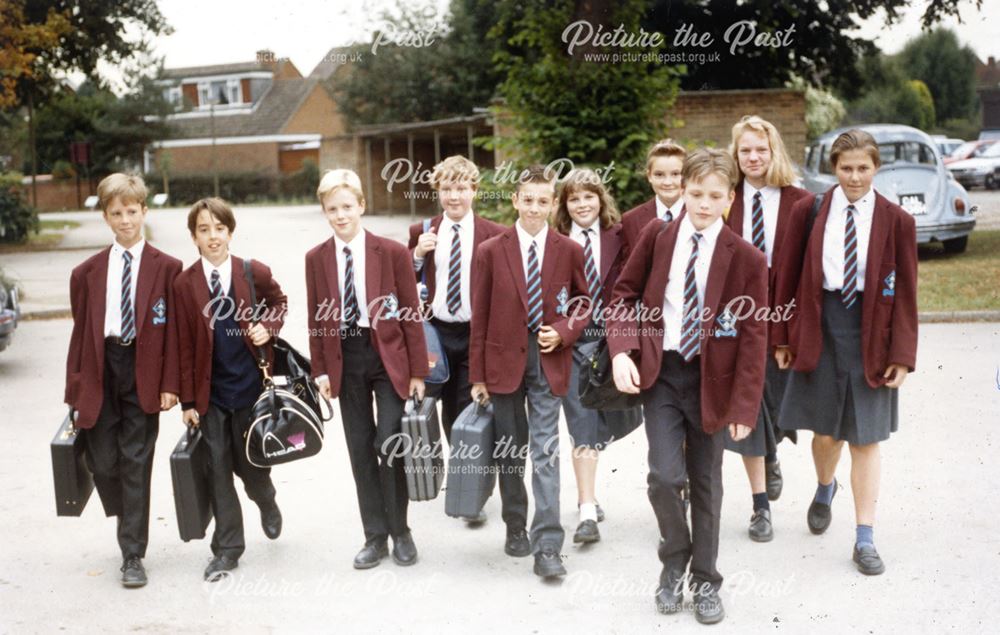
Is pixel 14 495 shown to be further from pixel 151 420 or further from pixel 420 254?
pixel 420 254

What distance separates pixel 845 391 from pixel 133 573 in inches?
142

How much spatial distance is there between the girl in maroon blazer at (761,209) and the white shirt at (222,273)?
2.67 m

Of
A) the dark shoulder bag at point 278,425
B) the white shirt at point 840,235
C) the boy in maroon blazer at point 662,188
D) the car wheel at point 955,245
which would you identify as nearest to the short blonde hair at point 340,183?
the dark shoulder bag at point 278,425

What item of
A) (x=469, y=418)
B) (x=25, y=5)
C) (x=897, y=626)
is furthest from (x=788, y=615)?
(x=25, y=5)

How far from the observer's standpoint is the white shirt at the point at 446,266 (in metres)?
5.96

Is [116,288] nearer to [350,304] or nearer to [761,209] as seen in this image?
[350,304]

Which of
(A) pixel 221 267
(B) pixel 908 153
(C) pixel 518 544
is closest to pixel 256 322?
(A) pixel 221 267

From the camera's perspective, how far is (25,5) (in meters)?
25.7

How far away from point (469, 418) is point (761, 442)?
5.19 ft

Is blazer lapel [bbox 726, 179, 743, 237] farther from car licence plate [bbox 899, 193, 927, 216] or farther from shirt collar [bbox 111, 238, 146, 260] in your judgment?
car licence plate [bbox 899, 193, 927, 216]

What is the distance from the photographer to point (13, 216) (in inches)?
1104

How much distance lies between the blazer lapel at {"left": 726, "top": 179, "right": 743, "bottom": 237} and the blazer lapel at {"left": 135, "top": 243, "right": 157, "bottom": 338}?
3004 mm

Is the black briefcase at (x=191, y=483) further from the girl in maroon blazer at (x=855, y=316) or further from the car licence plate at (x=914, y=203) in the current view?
the car licence plate at (x=914, y=203)

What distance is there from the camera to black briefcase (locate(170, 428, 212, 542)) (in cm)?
539
